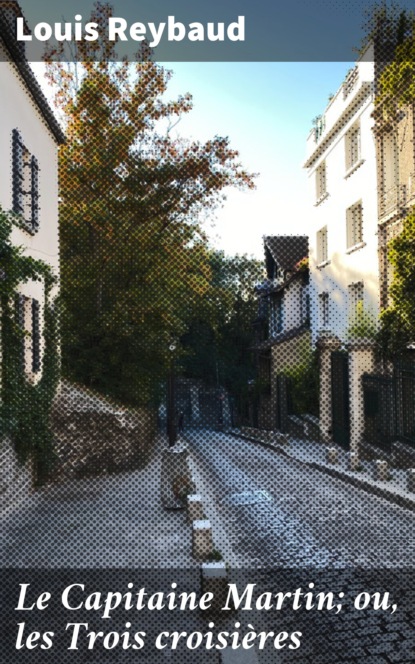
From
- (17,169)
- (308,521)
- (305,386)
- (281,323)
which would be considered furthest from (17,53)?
(281,323)

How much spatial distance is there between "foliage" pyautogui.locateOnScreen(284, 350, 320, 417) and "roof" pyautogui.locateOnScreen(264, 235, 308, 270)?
7.53m

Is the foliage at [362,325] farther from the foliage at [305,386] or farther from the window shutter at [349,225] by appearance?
the window shutter at [349,225]

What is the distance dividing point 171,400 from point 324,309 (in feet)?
23.1

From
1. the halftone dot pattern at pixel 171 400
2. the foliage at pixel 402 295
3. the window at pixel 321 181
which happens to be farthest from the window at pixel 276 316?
the foliage at pixel 402 295

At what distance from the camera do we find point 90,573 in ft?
21.5

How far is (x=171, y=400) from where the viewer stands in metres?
19.0

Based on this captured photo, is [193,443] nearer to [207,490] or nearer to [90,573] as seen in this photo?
[207,490]

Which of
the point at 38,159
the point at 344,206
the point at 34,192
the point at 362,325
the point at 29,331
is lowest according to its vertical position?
the point at 29,331

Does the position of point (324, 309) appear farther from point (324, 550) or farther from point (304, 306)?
point (324, 550)

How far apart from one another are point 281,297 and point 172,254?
1058 cm

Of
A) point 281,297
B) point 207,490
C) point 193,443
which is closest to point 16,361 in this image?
point 207,490

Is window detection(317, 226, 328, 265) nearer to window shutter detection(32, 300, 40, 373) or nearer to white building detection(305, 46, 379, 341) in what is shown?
white building detection(305, 46, 379, 341)

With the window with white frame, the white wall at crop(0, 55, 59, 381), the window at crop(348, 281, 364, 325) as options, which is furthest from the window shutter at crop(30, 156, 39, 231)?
the window with white frame

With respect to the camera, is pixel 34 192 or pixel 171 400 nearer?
pixel 34 192
